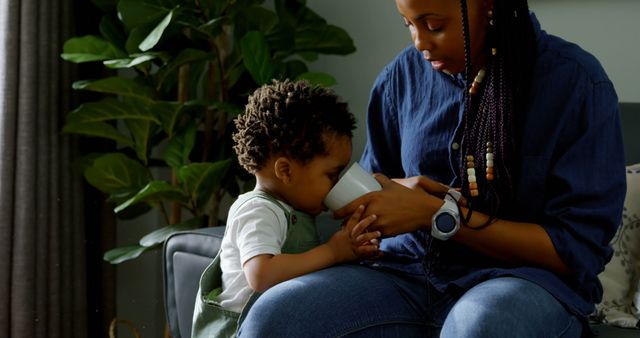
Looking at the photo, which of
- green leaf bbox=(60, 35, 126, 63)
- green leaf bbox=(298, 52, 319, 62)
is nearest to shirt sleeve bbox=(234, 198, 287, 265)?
Answer: green leaf bbox=(60, 35, 126, 63)

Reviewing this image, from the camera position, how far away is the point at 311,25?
2375 mm

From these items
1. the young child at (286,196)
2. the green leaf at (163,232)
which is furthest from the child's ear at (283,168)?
the green leaf at (163,232)

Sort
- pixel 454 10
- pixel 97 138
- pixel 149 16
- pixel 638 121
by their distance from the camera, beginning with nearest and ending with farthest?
1. pixel 454 10
2. pixel 638 121
3. pixel 149 16
4. pixel 97 138

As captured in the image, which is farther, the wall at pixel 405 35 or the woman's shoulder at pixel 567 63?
the wall at pixel 405 35

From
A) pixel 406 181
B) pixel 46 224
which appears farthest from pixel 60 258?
pixel 406 181

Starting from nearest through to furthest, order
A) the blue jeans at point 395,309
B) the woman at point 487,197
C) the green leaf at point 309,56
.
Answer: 1. the blue jeans at point 395,309
2. the woman at point 487,197
3. the green leaf at point 309,56

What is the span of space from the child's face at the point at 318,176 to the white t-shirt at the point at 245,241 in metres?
0.03

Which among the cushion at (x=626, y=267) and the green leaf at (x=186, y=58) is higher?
the green leaf at (x=186, y=58)

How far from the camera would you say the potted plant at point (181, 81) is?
215cm

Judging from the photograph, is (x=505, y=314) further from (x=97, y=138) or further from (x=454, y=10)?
(x=97, y=138)

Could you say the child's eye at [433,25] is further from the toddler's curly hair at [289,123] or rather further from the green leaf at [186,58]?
the green leaf at [186,58]

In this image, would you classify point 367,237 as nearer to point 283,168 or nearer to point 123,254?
point 283,168

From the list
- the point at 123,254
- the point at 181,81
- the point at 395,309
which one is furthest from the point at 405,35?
the point at 395,309

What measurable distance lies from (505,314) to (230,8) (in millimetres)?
1358
